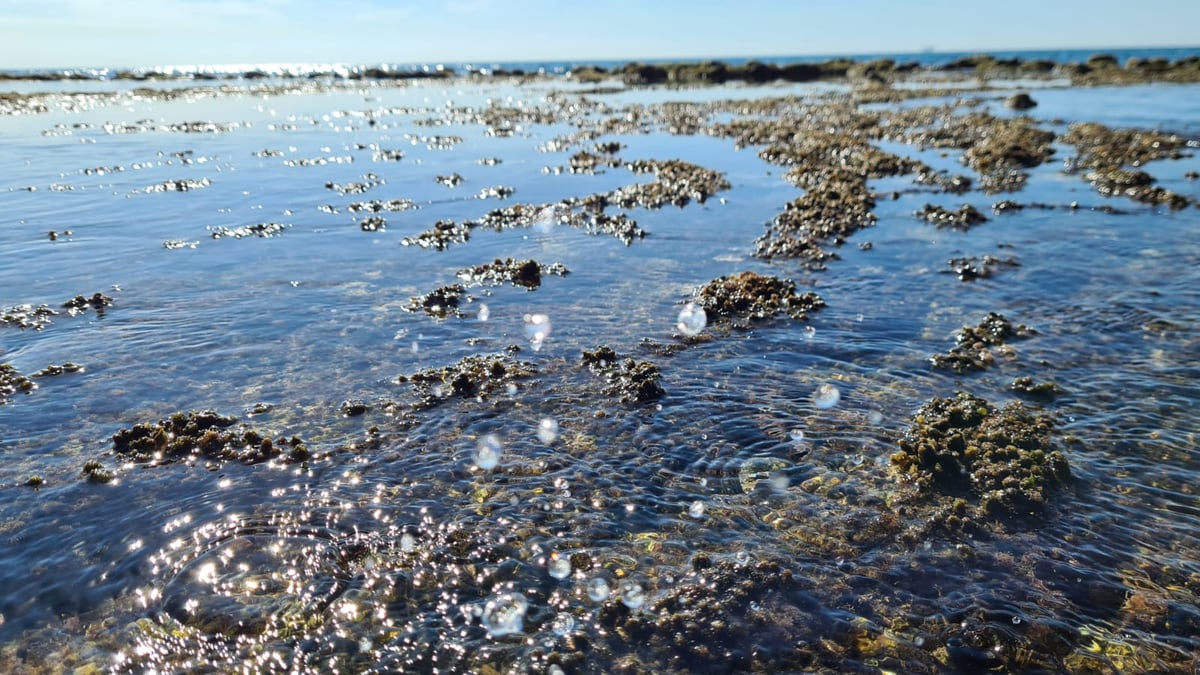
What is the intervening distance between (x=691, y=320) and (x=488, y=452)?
6659mm

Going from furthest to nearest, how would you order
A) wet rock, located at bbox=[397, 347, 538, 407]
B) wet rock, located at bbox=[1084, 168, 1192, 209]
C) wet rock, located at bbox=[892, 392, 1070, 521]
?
1. wet rock, located at bbox=[1084, 168, 1192, 209]
2. wet rock, located at bbox=[397, 347, 538, 407]
3. wet rock, located at bbox=[892, 392, 1070, 521]

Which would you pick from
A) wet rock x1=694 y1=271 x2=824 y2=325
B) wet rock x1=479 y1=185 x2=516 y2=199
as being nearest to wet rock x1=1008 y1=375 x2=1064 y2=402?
wet rock x1=694 y1=271 x2=824 y2=325

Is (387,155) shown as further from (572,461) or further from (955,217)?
(572,461)

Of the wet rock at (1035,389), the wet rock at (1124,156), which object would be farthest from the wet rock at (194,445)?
the wet rock at (1124,156)

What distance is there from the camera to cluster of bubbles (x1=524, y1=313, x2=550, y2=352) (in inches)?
554

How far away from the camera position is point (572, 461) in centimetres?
991

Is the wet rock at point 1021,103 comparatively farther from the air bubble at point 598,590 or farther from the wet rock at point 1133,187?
the air bubble at point 598,590

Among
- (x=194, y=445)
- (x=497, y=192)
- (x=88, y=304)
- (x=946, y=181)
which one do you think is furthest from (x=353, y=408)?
(x=946, y=181)

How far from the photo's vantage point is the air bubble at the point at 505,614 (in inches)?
273

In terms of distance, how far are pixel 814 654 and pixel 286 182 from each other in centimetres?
3270

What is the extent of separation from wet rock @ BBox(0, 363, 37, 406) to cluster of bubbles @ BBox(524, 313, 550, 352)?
8.96 meters

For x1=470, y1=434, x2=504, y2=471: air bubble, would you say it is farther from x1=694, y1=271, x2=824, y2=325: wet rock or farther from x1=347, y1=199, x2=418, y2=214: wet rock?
x1=347, y1=199, x2=418, y2=214: wet rock

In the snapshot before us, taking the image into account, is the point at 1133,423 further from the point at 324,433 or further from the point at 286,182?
the point at 286,182

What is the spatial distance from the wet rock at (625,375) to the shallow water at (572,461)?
287 millimetres
